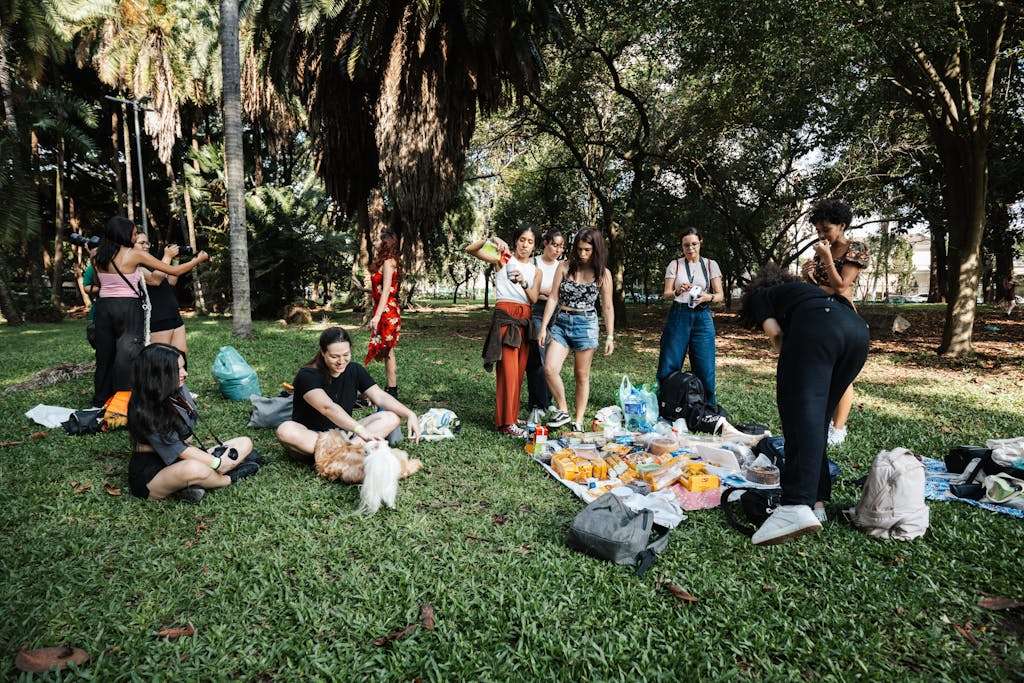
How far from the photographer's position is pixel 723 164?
18.4 meters

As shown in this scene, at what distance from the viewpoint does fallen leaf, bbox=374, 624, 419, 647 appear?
231 cm

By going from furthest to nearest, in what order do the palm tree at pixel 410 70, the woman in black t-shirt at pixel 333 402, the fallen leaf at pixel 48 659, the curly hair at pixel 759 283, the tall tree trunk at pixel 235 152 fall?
the tall tree trunk at pixel 235 152 < the palm tree at pixel 410 70 < the woman in black t-shirt at pixel 333 402 < the curly hair at pixel 759 283 < the fallen leaf at pixel 48 659

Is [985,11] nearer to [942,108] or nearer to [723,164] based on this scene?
[942,108]

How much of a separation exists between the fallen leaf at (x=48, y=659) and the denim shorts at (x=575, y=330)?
4069 mm

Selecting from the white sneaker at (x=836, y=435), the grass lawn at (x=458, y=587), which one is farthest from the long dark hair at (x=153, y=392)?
the white sneaker at (x=836, y=435)

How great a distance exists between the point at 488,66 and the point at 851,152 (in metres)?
11.7

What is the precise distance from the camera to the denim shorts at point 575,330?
5.32 meters

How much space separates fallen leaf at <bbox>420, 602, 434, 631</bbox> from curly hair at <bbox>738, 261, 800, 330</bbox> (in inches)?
93.2

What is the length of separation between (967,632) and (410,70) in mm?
12438

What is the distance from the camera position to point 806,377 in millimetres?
3049

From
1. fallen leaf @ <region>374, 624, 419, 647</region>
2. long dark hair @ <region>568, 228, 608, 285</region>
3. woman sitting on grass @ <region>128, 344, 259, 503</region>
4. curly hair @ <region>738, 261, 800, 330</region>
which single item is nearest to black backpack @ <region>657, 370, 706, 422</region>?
long dark hair @ <region>568, 228, 608, 285</region>

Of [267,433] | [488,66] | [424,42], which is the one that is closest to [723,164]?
[488,66]

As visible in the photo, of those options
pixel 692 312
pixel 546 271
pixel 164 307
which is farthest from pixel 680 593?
pixel 164 307

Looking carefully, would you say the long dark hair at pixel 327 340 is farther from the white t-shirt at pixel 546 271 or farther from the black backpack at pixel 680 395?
the black backpack at pixel 680 395
